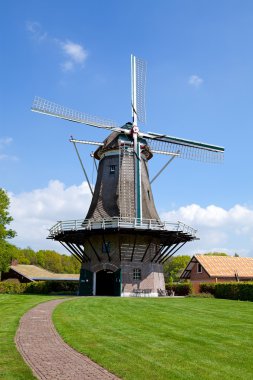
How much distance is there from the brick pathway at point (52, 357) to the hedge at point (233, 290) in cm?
1866

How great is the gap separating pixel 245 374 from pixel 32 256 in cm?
11040

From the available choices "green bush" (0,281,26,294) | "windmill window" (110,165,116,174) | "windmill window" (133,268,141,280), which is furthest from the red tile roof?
"green bush" (0,281,26,294)

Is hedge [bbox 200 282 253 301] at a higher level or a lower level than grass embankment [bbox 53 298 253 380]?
higher

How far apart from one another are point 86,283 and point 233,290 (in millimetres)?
11078

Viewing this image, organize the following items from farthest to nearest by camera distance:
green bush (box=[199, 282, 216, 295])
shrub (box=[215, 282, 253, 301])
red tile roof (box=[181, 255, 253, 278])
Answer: red tile roof (box=[181, 255, 253, 278]), green bush (box=[199, 282, 216, 295]), shrub (box=[215, 282, 253, 301])

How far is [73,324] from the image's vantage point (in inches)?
501

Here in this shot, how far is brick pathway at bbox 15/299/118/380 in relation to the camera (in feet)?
22.3

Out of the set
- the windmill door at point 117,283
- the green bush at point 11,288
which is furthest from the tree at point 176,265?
the windmill door at point 117,283

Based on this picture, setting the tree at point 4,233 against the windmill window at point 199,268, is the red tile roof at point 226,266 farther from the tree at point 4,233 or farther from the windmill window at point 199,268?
the tree at point 4,233

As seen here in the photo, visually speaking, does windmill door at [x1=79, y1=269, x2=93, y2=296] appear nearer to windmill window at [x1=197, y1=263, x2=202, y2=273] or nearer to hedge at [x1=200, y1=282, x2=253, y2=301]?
hedge at [x1=200, y1=282, x2=253, y2=301]

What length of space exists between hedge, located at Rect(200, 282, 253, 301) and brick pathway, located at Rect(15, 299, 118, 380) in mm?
18665

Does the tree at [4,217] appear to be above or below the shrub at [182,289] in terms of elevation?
above

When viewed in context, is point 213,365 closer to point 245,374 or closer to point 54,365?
point 245,374

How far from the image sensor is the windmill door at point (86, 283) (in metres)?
30.4
